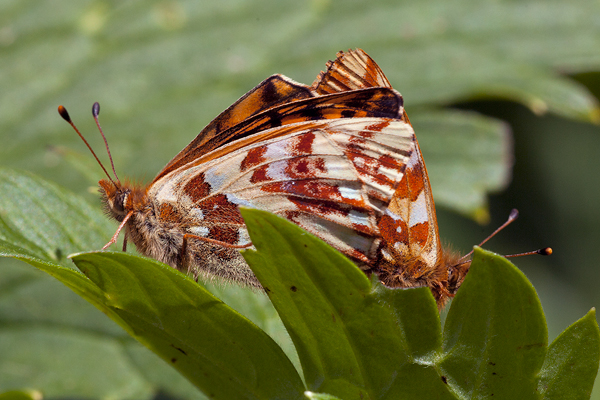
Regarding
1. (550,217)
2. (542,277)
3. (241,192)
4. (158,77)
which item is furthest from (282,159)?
(550,217)

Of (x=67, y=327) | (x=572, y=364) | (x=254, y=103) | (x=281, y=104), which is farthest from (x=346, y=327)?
(x=67, y=327)

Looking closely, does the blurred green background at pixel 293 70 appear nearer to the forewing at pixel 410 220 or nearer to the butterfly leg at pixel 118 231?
the forewing at pixel 410 220

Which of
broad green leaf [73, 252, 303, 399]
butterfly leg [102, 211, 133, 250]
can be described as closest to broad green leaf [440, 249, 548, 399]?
broad green leaf [73, 252, 303, 399]

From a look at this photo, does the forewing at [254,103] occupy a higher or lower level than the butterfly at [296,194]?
higher

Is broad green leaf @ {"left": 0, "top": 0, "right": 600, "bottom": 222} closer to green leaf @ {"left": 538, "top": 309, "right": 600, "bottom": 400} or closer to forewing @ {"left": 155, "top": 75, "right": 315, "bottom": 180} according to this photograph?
forewing @ {"left": 155, "top": 75, "right": 315, "bottom": 180}

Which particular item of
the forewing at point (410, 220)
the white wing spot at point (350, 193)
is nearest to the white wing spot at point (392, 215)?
the forewing at point (410, 220)

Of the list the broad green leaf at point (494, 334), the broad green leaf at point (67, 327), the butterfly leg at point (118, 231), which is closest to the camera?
the broad green leaf at point (494, 334)

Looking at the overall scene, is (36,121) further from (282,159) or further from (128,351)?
(282,159)

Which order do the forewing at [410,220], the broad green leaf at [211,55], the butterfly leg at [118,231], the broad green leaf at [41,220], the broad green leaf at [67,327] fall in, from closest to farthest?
the broad green leaf at [41,220] < the broad green leaf at [67,327] < the butterfly leg at [118,231] < the forewing at [410,220] < the broad green leaf at [211,55]
